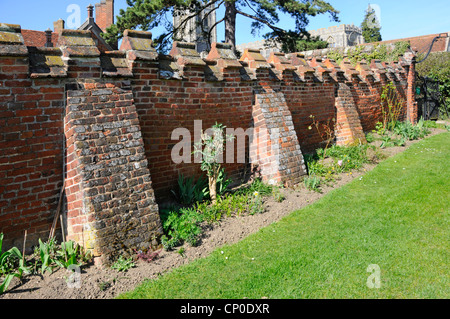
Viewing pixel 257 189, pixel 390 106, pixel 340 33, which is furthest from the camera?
pixel 340 33

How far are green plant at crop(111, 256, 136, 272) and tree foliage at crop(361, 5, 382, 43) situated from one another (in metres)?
49.1

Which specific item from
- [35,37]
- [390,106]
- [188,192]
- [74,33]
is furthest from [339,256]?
[35,37]

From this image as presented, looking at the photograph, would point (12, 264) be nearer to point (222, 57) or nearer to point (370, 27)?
point (222, 57)

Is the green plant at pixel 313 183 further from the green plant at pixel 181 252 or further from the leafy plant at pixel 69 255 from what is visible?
the leafy plant at pixel 69 255

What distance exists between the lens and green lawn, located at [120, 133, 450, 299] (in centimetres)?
354

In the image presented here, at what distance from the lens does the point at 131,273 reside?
3.87 m

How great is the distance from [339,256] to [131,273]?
2439 millimetres

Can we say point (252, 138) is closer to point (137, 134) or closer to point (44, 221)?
point (137, 134)

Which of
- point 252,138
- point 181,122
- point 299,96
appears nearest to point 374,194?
point 252,138

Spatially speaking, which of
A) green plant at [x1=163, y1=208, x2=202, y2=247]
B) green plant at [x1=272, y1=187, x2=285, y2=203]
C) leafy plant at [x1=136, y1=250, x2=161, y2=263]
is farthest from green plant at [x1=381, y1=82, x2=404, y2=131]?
leafy plant at [x1=136, y1=250, x2=161, y2=263]

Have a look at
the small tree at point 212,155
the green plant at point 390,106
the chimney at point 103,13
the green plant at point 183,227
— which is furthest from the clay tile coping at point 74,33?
the chimney at point 103,13

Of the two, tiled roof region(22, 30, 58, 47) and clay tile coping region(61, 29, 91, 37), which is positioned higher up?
tiled roof region(22, 30, 58, 47)

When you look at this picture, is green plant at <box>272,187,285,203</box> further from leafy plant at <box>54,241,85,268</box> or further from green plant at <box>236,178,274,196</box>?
leafy plant at <box>54,241,85,268</box>

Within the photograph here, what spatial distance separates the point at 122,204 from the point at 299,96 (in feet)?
17.7
